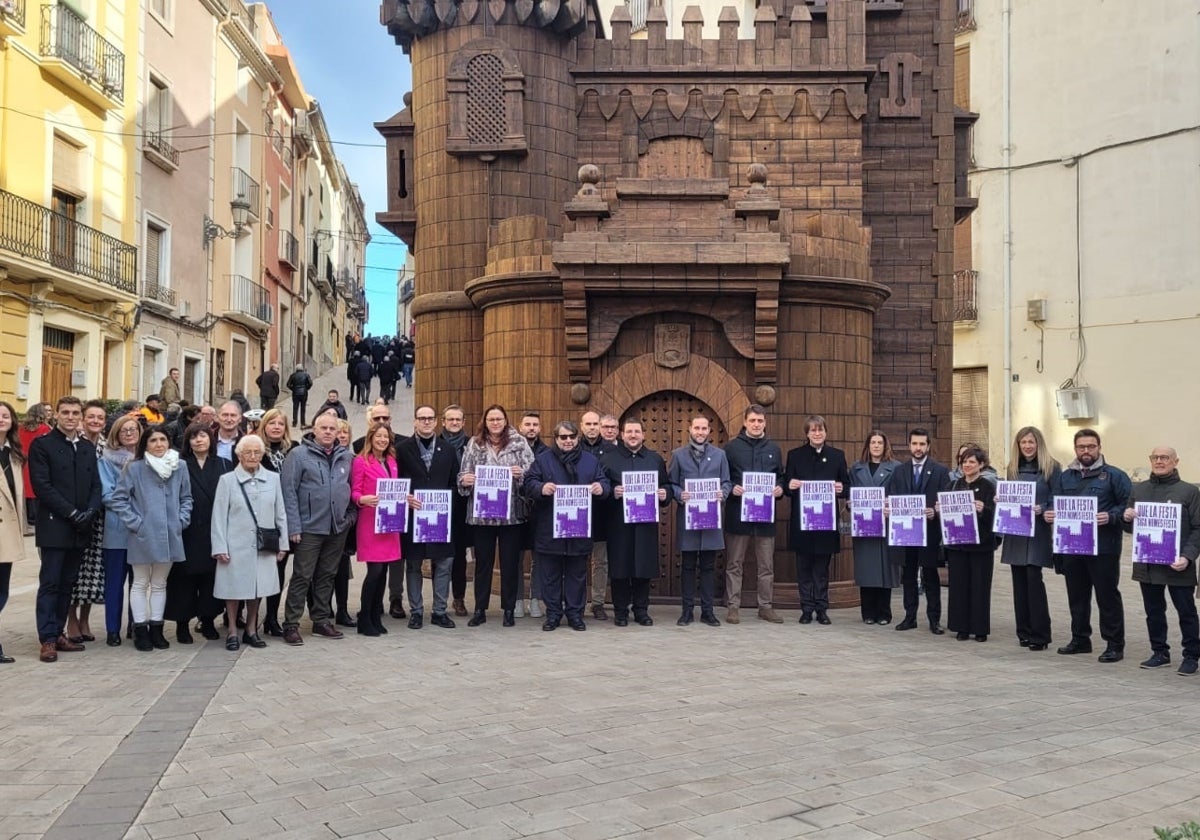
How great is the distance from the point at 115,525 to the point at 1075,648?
317 inches

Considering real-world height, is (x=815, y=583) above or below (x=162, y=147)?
below

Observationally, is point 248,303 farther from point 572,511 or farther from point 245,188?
point 572,511

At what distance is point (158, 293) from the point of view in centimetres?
2598

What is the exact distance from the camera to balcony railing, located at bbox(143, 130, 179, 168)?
25.0 meters

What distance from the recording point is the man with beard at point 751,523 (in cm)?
1022

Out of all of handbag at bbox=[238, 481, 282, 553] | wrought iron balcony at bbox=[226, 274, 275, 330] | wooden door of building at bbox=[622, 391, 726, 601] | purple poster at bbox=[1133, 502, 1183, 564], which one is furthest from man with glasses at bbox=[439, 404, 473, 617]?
wrought iron balcony at bbox=[226, 274, 275, 330]

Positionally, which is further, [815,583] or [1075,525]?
[815,583]

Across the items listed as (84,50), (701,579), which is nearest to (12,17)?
(84,50)

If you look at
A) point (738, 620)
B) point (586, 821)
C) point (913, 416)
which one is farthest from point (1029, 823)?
point (913, 416)

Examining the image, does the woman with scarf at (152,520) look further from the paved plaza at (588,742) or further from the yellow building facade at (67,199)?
the yellow building facade at (67,199)

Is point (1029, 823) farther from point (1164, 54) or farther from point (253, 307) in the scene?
point (253, 307)

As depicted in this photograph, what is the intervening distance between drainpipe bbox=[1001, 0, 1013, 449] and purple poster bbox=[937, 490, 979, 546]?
1620cm

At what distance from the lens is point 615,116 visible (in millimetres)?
14031

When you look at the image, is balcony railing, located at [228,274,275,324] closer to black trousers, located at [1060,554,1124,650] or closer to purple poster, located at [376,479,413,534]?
purple poster, located at [376,479,413,534]
